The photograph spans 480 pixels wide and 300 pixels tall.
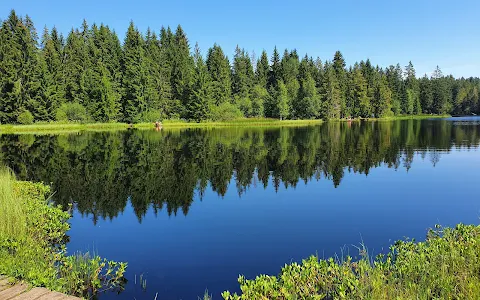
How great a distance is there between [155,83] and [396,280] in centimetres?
9106

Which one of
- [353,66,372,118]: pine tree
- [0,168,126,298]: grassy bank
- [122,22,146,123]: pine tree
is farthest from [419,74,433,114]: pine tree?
[0,168,126,298]: grassy bank

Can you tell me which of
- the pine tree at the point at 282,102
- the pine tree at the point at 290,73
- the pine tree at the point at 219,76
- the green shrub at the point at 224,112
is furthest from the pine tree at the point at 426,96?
the green shrub at the point at 224,112

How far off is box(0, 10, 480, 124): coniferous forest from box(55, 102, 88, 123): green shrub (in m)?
0.19

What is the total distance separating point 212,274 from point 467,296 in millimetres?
5685

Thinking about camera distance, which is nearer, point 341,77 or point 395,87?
point 341,77

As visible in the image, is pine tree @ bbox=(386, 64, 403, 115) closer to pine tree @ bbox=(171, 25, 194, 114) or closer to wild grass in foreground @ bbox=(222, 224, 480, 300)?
pine tree @ bbox=(171, 25, 194, 114)

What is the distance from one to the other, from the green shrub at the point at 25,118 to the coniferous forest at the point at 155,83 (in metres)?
0.17

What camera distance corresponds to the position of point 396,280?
257 inches

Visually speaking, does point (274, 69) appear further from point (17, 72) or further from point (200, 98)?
point (17, 72)

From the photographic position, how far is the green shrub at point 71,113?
74875 millimetres

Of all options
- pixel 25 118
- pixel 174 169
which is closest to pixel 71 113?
pixel 25 118

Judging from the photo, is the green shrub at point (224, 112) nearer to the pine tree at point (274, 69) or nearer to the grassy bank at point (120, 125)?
the grassy bank at point (120, 125)

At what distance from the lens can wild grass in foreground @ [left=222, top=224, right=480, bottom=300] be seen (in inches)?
229

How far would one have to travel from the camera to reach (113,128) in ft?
253
